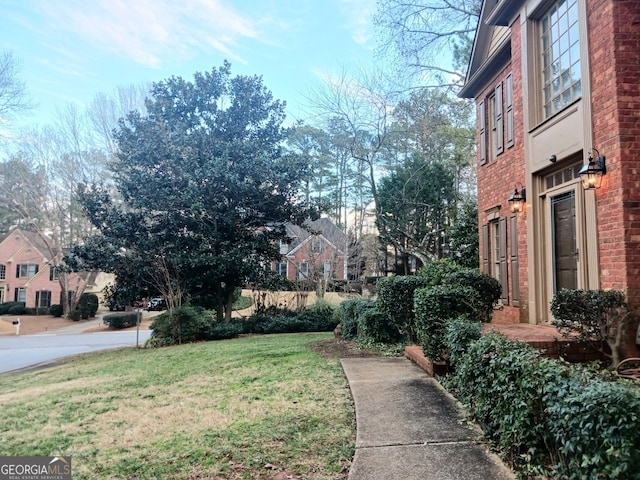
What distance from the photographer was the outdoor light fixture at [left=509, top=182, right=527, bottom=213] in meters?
7.18

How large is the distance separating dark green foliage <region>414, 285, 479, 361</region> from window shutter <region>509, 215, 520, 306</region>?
2.34 m

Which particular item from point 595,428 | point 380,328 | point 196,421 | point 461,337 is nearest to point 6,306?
point 380,328

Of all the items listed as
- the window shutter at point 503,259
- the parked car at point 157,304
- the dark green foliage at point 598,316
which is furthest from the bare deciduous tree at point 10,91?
the dark green foliage at point 598,316

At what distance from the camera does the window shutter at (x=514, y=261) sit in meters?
7.41

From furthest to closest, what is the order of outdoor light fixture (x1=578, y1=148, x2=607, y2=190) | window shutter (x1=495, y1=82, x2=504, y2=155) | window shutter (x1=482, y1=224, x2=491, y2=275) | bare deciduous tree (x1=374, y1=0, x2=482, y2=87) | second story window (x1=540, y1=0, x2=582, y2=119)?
bare deciduous tree (x1=374, y1=0, x2=482, y2=87) < window shutter (x1=482, y1=224, x2=491, y2=275) < window shutter (x1=495, y1=82, x2=504, y2=155) < second story window (x1=540, y1=0, x2=582, y2=119) < outdoor light fixture (x1=578, y1=148, x2=607, y2=190)

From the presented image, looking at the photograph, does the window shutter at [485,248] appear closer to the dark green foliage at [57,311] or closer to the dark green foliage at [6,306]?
the dark green foliage at [57,311]

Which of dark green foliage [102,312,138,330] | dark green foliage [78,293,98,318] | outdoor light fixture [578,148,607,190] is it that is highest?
outdoor light fixture [578,148,607,190]

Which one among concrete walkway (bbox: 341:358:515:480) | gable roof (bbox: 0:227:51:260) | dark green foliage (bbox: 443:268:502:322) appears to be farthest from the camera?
gable roof (bbox: 0:227:51:260)

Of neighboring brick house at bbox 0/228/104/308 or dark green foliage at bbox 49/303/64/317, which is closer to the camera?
dark green foliage at bbox 49/303/64/317

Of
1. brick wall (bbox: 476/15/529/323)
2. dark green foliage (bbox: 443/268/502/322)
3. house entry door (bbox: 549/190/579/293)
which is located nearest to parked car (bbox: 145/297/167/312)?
brick wall (bbox: 476/15/529/323)

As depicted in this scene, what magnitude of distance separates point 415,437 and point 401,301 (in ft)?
13.9

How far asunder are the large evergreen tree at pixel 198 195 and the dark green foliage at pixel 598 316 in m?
11.5

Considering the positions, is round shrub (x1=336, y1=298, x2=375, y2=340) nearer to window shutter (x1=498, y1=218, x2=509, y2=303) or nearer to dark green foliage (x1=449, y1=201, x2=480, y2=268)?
window shutter (x1=498, y1=218, x2=509, y2=303)

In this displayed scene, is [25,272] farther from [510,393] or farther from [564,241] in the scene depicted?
[510,393]
